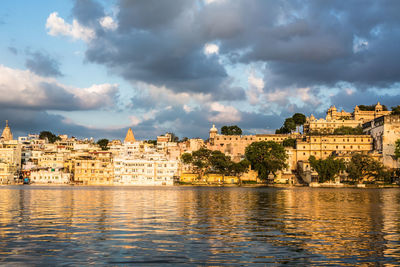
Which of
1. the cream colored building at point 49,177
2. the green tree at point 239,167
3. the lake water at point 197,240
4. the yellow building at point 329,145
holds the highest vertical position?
the yellow building at point 329,145

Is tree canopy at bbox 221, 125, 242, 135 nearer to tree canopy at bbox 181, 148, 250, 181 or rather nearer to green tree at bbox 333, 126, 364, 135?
green tree at bbox 333, 126, 364, 135

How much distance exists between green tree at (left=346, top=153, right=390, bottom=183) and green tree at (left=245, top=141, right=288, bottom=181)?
711 inches

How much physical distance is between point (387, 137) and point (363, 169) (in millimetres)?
23558

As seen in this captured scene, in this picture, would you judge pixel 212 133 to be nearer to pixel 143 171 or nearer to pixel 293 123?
pixel 293 123

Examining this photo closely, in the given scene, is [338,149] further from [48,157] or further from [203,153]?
[48,157]

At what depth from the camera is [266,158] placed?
125 m

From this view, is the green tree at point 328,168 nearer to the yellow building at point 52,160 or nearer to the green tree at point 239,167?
the green tree at point 239,167

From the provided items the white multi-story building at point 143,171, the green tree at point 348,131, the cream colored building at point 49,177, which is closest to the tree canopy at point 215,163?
the white multi-story building at point 143,171

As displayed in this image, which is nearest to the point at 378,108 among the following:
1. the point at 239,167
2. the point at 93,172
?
the point at 239,167

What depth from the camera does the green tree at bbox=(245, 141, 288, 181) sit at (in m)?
123

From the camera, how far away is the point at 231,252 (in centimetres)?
1723

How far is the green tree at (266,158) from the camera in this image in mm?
123312

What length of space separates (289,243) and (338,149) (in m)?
127

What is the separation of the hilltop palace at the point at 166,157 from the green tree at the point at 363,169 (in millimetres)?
9660
